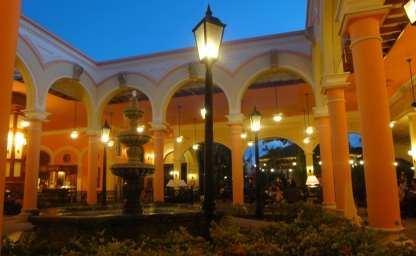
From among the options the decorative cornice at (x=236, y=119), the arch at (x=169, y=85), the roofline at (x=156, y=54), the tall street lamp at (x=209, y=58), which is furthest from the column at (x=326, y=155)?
the tall street lamp at (x=209, y=58)

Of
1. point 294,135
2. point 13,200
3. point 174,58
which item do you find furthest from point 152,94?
point 294,135

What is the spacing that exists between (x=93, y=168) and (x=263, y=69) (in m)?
7.97

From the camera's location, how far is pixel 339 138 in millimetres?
9125

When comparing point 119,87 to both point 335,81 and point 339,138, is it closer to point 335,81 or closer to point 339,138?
point 335,81

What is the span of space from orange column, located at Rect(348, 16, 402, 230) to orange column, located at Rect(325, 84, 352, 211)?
3.24 meters

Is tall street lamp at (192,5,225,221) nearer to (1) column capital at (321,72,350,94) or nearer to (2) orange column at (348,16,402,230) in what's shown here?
(2) orange column at (348,16,402,230)

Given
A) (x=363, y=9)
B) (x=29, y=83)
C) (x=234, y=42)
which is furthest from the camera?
(x=234, y=42)

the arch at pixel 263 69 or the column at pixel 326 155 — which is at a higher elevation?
the arch at pixel 263 69

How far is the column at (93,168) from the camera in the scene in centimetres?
1509

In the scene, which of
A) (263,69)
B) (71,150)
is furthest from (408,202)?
(71,150)

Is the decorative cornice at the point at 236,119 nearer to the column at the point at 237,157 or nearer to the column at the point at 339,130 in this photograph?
the column at the point at 237,157

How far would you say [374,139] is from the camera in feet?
18.4

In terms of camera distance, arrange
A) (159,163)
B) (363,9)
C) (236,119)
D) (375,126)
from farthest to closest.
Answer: (159,163) → (236,119) → (363,9) → (375,126)

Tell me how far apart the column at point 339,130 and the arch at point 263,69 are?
11.8 ft
